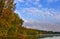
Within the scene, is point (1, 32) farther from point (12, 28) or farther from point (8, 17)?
point (12, 28)

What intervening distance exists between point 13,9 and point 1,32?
622 cm

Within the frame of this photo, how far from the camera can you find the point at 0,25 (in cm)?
5525

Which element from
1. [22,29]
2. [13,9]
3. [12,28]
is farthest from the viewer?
[22,29]

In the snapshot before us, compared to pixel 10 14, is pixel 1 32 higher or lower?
lower

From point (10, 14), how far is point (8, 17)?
77 centimetres

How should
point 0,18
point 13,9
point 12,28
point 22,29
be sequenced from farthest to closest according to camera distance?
1. point 22,29
2. point 12,28
3. point 13,9
4. point 0,18

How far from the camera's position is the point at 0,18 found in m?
54.6

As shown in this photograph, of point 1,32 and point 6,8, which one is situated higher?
point 6,8

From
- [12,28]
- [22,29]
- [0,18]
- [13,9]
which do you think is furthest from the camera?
[22,29]

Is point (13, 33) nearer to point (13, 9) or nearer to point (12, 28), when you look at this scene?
point (12, 28)

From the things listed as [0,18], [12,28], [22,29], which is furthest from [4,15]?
[22,29]

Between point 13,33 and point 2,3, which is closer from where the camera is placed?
point 2,3

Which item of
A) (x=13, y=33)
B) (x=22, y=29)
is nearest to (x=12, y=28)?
(x=13, y=33)

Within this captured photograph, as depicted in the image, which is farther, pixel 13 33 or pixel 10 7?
pixel 13 33
